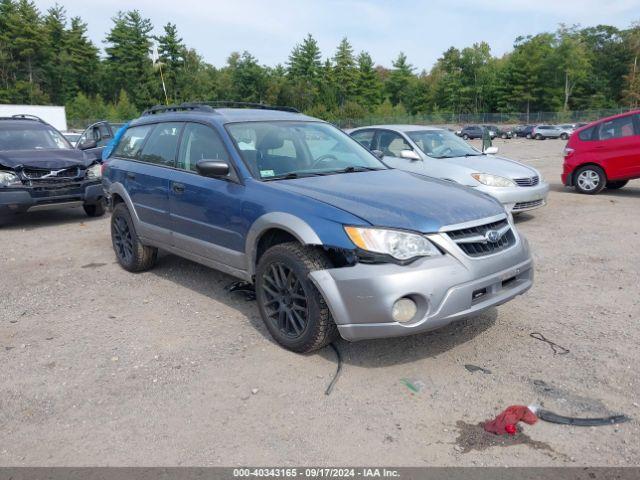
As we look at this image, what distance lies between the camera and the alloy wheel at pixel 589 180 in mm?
11375

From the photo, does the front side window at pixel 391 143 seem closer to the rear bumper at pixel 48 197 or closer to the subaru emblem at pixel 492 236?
the rear bumper at pixel 48 197

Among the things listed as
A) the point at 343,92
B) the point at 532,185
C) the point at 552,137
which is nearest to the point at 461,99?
the point at 343,92

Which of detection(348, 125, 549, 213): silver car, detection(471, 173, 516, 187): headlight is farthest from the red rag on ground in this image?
detection(471, 173, 516, 187): headlight

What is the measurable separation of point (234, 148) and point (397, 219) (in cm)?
169

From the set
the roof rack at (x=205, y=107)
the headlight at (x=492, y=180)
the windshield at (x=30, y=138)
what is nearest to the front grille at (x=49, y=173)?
A: the windshield at (x=30, y=138)

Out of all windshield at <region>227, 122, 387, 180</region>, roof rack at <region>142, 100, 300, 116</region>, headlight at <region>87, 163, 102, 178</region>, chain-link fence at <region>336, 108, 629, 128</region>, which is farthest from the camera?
chain-link fence at <region>336, 108, 629, 128</region>

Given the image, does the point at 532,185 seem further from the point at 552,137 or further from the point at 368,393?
the point at 552,137

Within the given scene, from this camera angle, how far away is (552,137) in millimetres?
53219

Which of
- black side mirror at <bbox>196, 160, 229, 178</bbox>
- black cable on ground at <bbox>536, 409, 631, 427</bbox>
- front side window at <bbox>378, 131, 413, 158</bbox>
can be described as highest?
front side window at <bbox>378, 131, 413, 158</bbox>

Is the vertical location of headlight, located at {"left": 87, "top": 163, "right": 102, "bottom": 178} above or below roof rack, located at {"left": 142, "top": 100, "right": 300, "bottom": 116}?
below

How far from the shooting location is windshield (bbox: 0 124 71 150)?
9.64 m

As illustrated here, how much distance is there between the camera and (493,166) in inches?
339

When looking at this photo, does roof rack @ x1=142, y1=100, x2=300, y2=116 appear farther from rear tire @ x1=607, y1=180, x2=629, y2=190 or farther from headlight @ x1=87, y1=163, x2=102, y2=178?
rear tire @ x1=607, y1=180, x2=629, y2=190

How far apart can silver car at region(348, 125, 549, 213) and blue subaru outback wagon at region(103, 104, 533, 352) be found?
299cm
